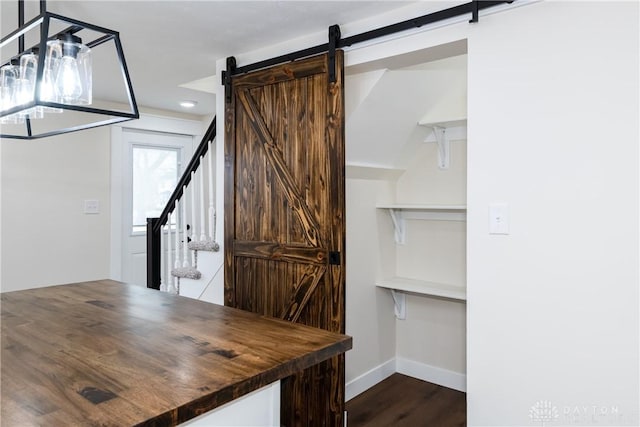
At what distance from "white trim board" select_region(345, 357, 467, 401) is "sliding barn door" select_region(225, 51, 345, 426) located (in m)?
0.60

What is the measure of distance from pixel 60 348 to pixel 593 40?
7.03 feet

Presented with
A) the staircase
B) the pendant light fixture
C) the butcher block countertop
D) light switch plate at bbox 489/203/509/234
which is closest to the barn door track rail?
the staircase

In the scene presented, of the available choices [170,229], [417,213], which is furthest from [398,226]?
[170,229]

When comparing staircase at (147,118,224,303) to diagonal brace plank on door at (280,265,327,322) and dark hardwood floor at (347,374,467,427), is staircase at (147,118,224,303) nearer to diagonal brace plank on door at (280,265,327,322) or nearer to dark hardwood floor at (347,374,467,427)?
diagonal brace plank on door at (280,265,327,322)

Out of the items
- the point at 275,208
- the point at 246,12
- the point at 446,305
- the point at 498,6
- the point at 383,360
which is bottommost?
the point at 383,360

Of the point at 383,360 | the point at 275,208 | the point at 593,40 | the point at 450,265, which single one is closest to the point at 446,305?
the point at 450,265

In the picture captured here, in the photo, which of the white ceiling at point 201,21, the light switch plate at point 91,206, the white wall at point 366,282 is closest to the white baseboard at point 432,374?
the white wall at point 366,282

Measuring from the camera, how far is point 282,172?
275 cm

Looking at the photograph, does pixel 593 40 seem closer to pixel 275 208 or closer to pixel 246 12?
pixel 246 12

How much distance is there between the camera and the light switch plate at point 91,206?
14.3 feet

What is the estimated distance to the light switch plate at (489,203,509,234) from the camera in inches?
77.6

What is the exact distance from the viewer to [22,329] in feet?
4.99

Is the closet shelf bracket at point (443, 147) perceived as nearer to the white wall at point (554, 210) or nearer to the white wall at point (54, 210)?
the white wall at point (554, 210)

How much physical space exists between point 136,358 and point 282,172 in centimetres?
165
